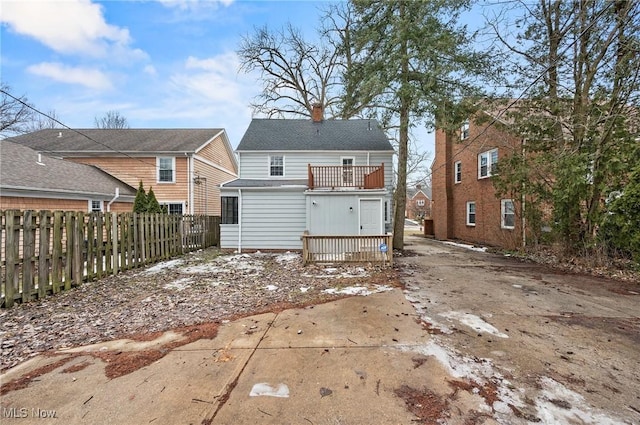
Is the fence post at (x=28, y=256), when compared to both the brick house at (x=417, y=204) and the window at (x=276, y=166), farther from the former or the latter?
the brick house at (x=417, y=204)

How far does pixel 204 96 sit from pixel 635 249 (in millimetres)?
17583

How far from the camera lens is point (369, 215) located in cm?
1104

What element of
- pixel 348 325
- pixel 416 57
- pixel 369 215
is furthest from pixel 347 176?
pixel 348 325

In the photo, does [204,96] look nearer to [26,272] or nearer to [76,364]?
[26,272]

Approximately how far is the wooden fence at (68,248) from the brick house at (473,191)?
11.1 meters

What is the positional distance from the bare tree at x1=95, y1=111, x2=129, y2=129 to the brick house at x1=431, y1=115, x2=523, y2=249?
36.4 metres

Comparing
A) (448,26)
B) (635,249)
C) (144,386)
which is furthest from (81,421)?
(448,26)

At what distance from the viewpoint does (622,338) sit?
3.71m

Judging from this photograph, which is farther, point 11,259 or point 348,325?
point 11,259

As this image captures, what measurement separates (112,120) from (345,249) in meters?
39.2

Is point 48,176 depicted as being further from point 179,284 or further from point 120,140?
point 179,284

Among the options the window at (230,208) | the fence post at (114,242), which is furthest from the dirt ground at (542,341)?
the window at (230,208)

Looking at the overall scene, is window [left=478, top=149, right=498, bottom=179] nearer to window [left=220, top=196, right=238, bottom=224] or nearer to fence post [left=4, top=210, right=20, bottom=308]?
window [left=220, top=196, right=238, bottom=224]

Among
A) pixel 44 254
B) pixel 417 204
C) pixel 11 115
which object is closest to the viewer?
pixel 44 254
